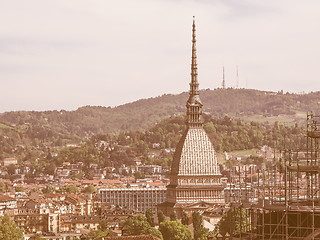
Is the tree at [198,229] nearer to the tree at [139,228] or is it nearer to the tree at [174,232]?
the tree at [174,232]

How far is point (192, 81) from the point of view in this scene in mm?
→ 196500

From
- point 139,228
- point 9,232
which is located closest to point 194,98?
point 9,232

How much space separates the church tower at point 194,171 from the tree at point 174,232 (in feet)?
135

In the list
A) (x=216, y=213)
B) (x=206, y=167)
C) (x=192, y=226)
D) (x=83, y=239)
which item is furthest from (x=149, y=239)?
(x=206, y=167)

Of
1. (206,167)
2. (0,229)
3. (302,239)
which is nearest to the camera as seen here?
(302,239)

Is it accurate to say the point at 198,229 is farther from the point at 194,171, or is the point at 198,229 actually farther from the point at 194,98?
the point at 194,98

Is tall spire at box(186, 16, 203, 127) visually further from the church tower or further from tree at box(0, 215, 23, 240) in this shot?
tree at box(0, 215, 23, 240)

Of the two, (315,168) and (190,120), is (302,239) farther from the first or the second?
(190,120)

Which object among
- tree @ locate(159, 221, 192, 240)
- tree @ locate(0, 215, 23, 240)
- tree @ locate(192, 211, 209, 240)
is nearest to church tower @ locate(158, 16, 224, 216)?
tree @ locate(0, 215, 23, 240)

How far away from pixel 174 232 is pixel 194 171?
50159 millimetres

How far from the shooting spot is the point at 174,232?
477ft

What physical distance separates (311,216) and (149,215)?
99194mm

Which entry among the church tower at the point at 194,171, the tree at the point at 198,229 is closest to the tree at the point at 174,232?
the tree at the point at 198,229

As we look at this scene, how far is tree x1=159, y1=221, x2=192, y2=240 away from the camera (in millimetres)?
143750
